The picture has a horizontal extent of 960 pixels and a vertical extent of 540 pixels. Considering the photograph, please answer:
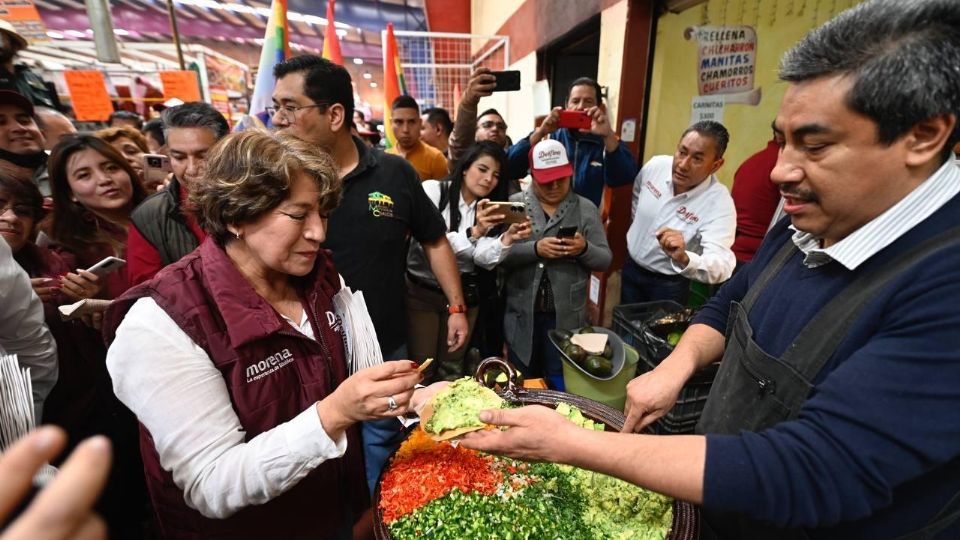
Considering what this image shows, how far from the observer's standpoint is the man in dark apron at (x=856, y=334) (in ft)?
2.54

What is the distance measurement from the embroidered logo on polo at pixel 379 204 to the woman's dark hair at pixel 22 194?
1.48 meters

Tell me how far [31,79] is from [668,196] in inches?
209

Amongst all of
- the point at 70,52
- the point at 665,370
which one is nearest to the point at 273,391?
the point at 665,370

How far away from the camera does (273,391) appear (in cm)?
120

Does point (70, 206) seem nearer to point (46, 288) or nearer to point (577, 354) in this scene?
point (46, 288)

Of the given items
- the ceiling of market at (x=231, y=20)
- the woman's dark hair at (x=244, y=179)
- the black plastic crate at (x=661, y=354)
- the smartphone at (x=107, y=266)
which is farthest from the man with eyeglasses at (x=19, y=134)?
the ceiling of market at (x=231, y=20)

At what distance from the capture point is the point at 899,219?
890 mm

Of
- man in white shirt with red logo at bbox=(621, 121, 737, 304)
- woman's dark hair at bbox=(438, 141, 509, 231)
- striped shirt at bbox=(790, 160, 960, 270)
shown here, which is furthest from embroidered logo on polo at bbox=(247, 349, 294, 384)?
man in white shirt with red logo at bbox=(621, 121, 737, 304)

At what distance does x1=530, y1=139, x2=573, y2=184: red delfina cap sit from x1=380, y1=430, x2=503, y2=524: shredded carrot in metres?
1.76

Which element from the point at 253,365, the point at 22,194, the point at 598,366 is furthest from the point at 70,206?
the point at 598,366

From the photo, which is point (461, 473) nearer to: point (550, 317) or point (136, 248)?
point (550, 317)

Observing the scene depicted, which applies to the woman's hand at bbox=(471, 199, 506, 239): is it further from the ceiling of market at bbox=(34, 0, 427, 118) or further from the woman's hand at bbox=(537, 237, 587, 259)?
the ceiling of market at bbox=(34, 0, 427, 118)

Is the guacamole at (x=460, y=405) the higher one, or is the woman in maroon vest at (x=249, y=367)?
the woman in maroon vest at (x=249, y=367)

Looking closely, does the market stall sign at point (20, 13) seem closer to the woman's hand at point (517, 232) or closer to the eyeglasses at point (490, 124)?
the eyeglasses at point (490, 124)
